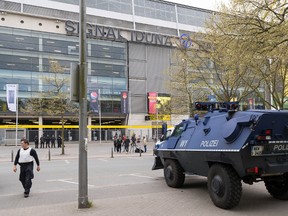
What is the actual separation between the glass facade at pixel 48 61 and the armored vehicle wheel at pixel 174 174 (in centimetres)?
3753

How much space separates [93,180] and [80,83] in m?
6.13

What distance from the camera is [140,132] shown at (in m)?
60.4

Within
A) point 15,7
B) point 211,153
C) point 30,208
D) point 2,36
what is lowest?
point 30,208

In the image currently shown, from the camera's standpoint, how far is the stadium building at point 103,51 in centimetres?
5234

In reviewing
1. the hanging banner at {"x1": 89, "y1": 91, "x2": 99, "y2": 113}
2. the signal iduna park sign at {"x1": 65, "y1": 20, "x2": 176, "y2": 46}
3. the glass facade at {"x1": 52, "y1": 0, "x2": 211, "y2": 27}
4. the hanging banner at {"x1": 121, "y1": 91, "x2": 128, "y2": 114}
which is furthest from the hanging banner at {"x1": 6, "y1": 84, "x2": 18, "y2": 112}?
the glass facade at {"x1": 52, "y1": 0, "x2": 211, "y2": 27}

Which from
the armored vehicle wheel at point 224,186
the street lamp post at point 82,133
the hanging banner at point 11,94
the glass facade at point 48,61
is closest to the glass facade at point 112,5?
the glass facade at point 48,61

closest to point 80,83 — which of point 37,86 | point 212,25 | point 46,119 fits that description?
point 212,25

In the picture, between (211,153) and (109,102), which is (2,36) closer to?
(109,102)

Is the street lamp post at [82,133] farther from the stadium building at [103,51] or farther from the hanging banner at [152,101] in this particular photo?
the hanging banner at [152,101]

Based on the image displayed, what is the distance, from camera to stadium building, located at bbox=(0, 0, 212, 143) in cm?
5234

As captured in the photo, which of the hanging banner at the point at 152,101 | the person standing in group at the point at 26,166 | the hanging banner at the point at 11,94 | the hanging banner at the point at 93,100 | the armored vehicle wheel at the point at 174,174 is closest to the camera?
the person standing in group at the point at 26,166

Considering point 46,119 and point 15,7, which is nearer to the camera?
point 15,7

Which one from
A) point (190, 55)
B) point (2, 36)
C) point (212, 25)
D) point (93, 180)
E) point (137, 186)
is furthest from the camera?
point (2, 36)

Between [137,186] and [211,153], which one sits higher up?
[211,153]
